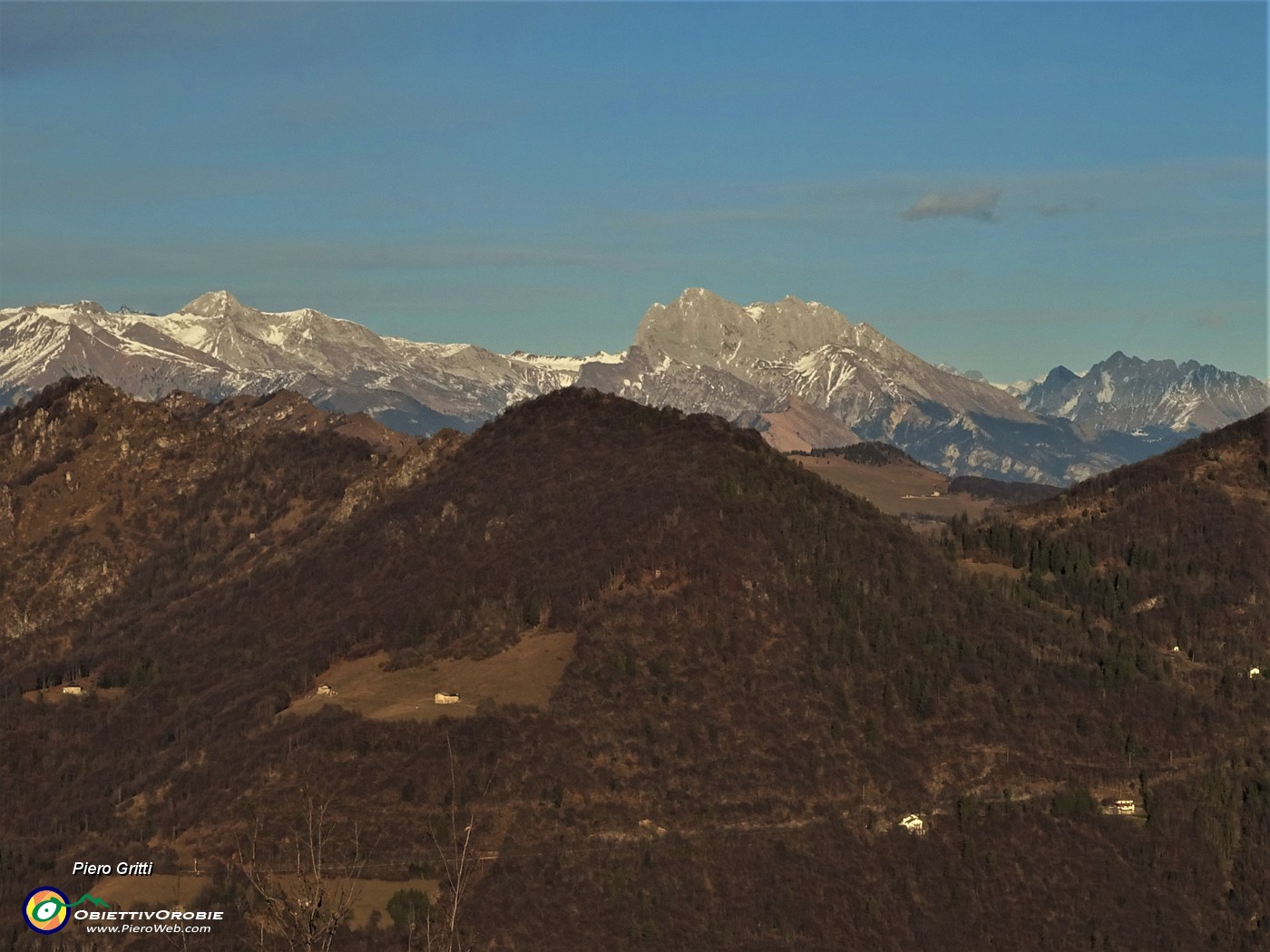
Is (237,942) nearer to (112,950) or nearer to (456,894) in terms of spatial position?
(112,950)

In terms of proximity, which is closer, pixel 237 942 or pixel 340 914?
pixel 340 914

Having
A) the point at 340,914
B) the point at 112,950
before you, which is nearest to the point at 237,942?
the point at 112,950

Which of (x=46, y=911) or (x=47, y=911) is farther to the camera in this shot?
(x=46, y=911)

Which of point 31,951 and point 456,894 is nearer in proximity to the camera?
point 456,894

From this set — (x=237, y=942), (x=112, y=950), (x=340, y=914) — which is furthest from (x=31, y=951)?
(x=340, y=914)

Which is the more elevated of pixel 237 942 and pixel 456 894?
pixel 456 894

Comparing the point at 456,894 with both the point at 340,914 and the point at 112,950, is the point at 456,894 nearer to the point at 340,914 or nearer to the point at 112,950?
the point at 340,914
